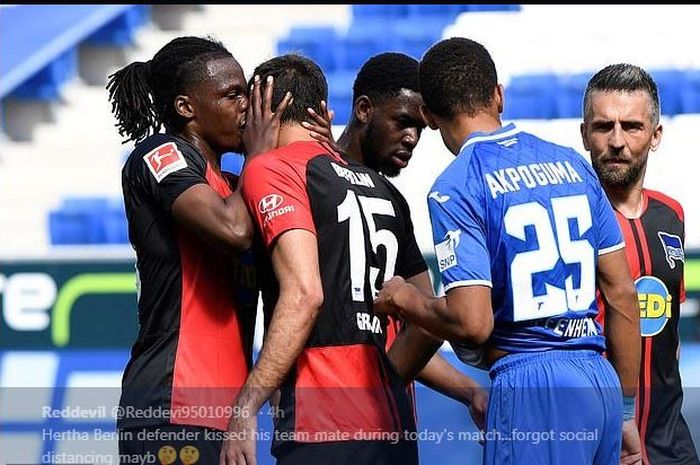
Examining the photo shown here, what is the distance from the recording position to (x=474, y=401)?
13.5 feet

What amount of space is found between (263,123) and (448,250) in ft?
2.47

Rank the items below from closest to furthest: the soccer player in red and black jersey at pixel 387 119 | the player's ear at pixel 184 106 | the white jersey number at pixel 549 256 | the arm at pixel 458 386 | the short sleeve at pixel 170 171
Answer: the white jersey number at pixel 549 256, the short sleeve at pixel 170 171, the player's ear at pixel 184 106, the arm at pixel 458 386, the soccer player in red and black jersey at pixel 387 119

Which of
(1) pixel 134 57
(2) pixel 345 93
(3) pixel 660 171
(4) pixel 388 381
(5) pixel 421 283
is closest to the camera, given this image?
(4) pixel 388 381

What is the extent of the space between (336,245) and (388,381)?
0.45 meters

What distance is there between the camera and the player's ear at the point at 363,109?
195 inches

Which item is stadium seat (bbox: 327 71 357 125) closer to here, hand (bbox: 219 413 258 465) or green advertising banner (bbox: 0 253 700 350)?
green advertising banner (bbox: 0 253 700 350)

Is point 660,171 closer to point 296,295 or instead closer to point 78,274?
point 78,274

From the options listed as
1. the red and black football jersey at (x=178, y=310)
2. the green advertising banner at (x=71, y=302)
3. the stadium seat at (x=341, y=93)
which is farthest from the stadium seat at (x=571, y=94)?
the red and black football jersey at (x=178, y=310)

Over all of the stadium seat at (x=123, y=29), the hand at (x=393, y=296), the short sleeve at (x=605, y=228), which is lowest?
the hand at (x=393, y=296)

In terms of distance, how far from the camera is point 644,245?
4324 millimetres

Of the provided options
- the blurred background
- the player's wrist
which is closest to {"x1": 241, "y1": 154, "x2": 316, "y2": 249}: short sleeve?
the player's wrist

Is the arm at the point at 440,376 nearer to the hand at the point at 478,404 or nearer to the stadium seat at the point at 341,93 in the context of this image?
the hand at the point at 478,404

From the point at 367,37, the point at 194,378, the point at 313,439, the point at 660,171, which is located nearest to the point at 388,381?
the point at 313,439

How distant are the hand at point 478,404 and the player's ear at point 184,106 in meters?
1.35
